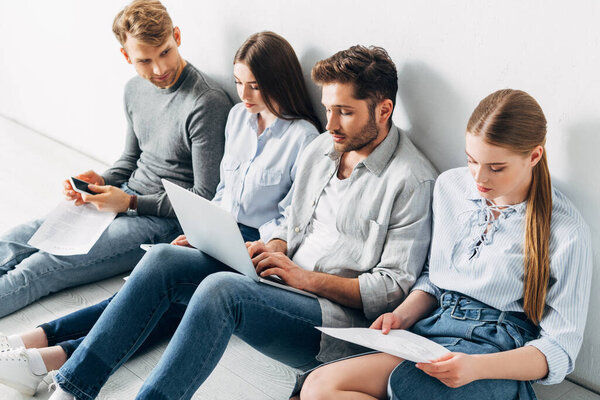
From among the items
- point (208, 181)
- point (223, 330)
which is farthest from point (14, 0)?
point (223, 330)

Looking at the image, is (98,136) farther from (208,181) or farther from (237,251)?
(237,251)

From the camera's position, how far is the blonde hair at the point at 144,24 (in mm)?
2121

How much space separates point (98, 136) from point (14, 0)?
3.17 feet

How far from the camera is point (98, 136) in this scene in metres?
3.25

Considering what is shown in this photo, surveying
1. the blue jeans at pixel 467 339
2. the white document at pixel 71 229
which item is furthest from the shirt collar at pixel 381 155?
A: the white document at pixel 71 229

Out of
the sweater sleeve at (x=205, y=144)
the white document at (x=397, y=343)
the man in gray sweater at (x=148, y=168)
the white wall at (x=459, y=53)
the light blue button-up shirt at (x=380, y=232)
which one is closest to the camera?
the white document at (x=397, y=343)

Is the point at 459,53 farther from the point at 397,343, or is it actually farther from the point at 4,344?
the point at 4,344

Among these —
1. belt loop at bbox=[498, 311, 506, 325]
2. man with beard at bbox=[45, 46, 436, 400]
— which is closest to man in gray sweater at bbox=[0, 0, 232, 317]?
man with beard at bbox=[45, 46, 436, 400]

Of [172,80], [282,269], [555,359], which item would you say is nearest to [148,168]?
[172,80]

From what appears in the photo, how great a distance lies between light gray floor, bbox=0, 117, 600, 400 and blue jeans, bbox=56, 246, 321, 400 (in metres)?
0.23

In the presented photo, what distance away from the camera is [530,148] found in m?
1.38

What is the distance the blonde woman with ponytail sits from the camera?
4.47ft

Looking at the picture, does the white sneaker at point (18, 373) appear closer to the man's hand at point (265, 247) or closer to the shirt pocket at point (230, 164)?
the man's hand at point (265, 247)

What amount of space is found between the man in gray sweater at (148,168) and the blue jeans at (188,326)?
0.62 meters
